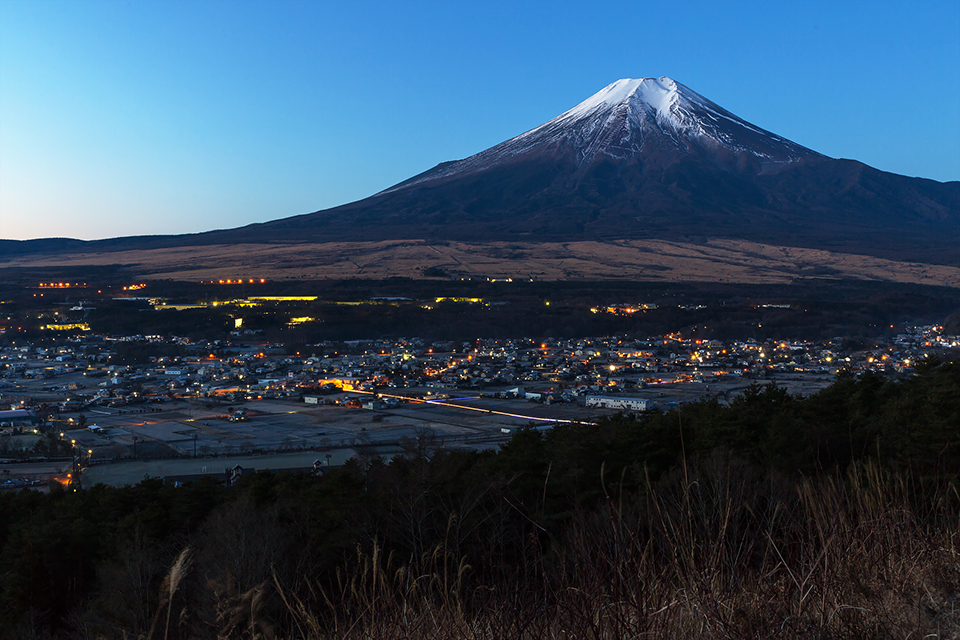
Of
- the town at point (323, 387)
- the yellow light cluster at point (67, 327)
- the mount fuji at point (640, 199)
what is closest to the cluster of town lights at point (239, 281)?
the mount fuji at point (640, 199)

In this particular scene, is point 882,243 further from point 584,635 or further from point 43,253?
point 43,253

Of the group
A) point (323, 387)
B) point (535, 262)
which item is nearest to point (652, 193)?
point (535, 262)

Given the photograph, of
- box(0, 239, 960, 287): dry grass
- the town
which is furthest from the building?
box(0, 239, 960, 287): dry grass

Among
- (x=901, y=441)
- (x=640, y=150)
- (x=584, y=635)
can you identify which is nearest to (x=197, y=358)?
(x=901, y=441)

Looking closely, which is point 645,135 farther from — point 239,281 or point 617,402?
point 617,402

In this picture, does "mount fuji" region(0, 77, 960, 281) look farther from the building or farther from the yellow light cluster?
the building

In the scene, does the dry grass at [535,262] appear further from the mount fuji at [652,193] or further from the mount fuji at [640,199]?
the mount fuji at [652,193]
